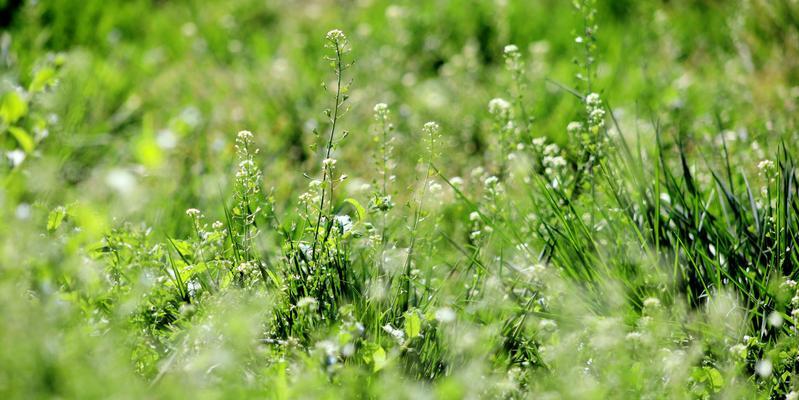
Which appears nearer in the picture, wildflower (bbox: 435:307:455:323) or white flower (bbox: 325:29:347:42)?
wildflower (bbox: 435:307:455:323)

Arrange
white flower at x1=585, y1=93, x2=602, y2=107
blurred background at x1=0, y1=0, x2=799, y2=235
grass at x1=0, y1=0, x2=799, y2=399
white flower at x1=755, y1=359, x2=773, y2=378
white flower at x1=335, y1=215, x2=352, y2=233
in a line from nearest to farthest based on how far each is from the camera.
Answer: grass at x1=0, y1=0, x2=799, y2=399 < white flower at x1=755, y1=359, x2=773, y2=378 < white flower at x1=335, y1=215, x2=352, y2=233 < white flower at x1=585, y1=93, x2=602, y2=107 < blurred background at x1=0, y1=0, x2=799, y2=235

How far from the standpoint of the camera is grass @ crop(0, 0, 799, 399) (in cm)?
168

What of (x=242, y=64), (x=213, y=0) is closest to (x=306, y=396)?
(x=242, y=64)

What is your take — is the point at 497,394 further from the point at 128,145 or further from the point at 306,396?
the point at 128,145

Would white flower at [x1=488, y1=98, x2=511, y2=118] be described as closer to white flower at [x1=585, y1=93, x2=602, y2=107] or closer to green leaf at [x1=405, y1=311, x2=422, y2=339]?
white flower at [x1=585, y1=93, x2=602, y2=107]

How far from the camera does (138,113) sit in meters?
3.92

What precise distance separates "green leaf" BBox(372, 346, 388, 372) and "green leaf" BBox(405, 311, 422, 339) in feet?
0.27

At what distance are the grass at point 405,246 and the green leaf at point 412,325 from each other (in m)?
0.02

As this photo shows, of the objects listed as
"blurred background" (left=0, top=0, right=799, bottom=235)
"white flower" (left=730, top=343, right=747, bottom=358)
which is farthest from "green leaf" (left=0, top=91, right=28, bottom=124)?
"white flower" (left=730, top=343, right=747, bottom=358)

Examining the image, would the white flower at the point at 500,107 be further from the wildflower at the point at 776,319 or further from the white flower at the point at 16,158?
the white flower at the point at 16,158

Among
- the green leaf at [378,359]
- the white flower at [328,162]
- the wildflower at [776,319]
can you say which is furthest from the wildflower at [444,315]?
the wildflower at [776,319]

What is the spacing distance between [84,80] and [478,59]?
6.60ft

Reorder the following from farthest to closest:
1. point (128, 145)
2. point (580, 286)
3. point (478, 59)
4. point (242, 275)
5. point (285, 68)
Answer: point (478, 59) → point (285, 68) → point (128, 145) → point (580, 286) → point (242, 275)

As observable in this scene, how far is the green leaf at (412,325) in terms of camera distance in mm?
1815
